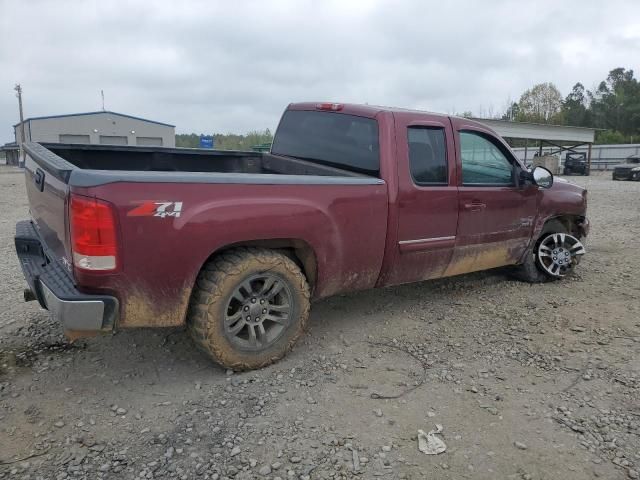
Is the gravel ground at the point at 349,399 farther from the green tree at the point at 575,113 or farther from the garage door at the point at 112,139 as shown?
the green tree at the point at 575,113

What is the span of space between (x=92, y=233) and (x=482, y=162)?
3.52 metres

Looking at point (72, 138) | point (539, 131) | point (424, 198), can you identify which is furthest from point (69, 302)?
point (72, 138)

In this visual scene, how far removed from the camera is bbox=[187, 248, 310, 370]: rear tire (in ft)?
10.4

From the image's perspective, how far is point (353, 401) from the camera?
3123 mm

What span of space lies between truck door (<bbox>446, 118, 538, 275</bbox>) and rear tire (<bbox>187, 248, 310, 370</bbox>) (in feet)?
5.78

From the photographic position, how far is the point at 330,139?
446 cm

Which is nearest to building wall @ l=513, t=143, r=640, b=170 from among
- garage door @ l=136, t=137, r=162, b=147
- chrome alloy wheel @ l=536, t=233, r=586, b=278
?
garage door @ l=136, t=137, r=162, b=147

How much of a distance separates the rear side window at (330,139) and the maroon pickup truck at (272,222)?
13 millimetres

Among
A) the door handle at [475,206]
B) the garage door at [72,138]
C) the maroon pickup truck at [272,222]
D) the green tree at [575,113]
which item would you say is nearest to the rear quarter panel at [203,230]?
the maroon pickup truck at [272,222]

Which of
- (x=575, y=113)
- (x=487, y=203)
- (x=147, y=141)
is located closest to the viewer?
(x=487, y=203)

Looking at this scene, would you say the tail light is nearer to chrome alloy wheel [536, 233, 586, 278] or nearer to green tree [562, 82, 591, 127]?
chrome alloy wheel [536, 233, 586, 278]

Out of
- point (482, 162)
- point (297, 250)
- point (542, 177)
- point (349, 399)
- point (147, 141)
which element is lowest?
point (349, 399)

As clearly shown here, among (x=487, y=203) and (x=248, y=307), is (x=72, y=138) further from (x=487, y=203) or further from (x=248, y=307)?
(x=248, y=307)

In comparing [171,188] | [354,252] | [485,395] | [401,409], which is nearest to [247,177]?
[171,188]
